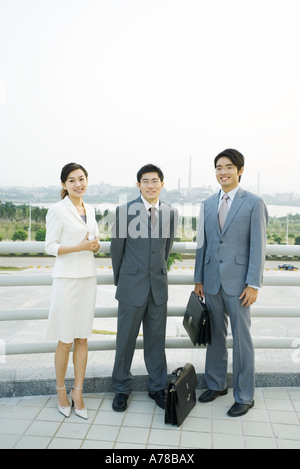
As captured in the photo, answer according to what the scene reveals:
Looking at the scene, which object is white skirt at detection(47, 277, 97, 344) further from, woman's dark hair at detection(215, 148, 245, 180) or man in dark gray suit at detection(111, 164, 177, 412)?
woman's dark hair at detection(215, 148, 245, 180)

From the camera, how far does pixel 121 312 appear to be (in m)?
2.93

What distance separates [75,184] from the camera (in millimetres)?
2688

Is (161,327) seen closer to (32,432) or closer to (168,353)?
(32,432)

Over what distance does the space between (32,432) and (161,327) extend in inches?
42.1

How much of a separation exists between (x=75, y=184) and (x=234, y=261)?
118 centimetres

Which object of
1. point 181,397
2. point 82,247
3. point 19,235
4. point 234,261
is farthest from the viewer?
point 19,235

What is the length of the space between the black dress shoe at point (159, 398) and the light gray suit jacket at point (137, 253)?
2.28 feet

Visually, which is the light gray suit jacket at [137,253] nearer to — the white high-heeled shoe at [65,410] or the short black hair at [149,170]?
the short black hair at [149,170]

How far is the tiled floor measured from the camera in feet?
8.20

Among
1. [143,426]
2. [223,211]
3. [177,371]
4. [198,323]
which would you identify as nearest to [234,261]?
[223,211]

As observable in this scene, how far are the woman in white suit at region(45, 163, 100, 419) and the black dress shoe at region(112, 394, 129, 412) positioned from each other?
22cm

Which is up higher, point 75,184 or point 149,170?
point 149,170

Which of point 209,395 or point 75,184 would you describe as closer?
point 75,184

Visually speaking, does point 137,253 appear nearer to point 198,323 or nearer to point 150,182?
point 150,182
